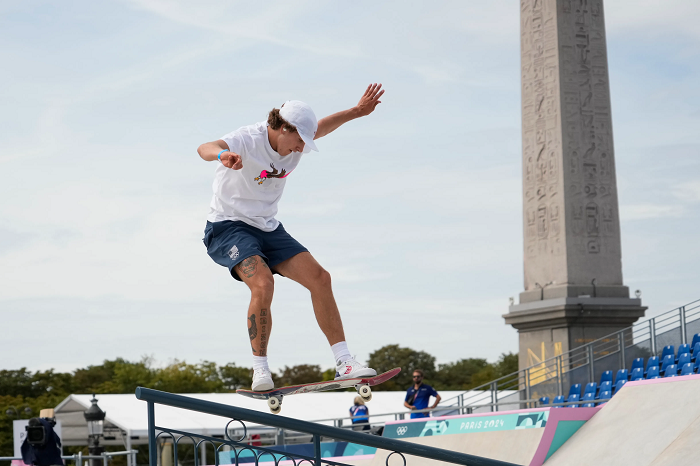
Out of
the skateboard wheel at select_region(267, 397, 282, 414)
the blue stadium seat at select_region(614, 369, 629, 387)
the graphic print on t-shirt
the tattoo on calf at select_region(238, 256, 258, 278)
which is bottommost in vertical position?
the blue stadium seat at select_region(614, 369, 629, 387)

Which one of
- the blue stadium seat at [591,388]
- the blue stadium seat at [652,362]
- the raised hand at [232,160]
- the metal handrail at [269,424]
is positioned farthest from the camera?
the blue stadium seat at [591,388]

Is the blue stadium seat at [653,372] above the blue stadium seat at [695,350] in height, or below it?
below

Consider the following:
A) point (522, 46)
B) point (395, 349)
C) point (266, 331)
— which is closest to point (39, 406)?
point (395, 349)

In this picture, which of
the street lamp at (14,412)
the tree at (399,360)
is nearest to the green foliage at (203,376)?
the tree at (399,360)

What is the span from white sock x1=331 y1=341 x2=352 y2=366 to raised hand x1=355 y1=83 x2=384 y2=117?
192cm

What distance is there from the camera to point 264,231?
650 centimetres

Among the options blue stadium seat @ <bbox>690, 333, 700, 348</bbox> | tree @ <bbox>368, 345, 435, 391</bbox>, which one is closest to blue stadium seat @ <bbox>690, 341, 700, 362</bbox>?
blue stadium seat @ <bbox>690, 333, 700, 348</bbox>

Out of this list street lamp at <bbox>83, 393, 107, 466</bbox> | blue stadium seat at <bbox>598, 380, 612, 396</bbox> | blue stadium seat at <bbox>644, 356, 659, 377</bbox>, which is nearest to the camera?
blue stadium seat at <bbox>644, 356, 659, 377</bbox>

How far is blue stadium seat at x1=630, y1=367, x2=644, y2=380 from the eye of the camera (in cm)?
1658

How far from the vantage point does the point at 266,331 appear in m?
6.23

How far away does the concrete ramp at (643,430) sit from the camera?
30.9 feet

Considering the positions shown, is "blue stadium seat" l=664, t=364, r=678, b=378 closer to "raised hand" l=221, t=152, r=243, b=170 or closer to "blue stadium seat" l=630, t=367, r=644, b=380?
"blue stadium seat" l=630, t=367, r=644, b=380

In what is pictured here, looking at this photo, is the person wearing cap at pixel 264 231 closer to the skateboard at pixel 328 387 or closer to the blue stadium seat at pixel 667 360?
the skateboard at pixel 328 387

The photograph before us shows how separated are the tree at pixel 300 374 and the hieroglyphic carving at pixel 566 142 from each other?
51048mm
